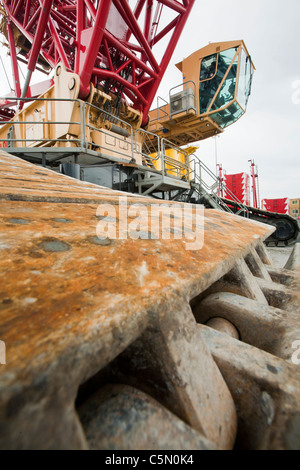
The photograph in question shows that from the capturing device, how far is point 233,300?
36.2 inches

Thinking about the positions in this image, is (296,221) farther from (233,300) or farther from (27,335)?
(27,335)

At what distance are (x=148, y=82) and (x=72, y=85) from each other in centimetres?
257

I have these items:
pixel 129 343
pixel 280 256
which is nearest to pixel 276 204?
pixel 280 256

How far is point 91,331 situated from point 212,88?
34.7 feet

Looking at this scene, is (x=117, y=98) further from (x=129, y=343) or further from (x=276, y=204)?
(x=276, y=204)

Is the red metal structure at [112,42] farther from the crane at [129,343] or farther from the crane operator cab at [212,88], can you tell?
the crane at [129,343]

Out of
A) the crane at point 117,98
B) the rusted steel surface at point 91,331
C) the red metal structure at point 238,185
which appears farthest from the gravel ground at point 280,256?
the red metal structure at point 238,185

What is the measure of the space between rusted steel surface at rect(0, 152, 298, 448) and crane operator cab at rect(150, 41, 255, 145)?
9216 mm

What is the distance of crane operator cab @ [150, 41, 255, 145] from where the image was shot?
841 centimetres

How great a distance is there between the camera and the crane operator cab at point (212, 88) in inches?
331

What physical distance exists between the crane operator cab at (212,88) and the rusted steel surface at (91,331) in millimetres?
9216

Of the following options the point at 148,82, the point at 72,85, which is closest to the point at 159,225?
the point at 72,85
